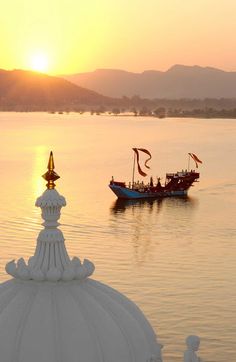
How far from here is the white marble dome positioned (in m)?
14.6

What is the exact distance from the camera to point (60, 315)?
1492 centimetres

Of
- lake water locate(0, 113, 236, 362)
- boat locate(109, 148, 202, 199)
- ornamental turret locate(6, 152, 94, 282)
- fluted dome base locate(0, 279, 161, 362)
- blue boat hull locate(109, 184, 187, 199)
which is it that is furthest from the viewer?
boat locate(109, 148, 202, 199)

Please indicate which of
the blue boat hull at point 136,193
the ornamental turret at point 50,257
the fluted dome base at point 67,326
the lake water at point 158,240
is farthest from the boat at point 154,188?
the fluted dome base at point 67,326

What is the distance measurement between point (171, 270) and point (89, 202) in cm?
3740

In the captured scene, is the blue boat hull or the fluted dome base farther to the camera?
the blue boat hull

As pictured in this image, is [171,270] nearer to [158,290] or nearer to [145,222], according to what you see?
[158,290]

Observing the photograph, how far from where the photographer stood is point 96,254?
2734 inches

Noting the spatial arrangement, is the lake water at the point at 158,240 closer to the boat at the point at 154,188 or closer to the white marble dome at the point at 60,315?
the boat at the point at 154,188

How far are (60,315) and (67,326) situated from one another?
276 millimetres

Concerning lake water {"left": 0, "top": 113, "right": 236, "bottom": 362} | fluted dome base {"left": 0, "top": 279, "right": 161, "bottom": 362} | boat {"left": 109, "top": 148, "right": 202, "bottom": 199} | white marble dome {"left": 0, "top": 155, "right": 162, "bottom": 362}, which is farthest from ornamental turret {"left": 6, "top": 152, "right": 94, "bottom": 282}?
boat {"left": 109, "top": 148, "right": 202, "bottom": 199}

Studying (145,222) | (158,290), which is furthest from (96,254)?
(145,222)

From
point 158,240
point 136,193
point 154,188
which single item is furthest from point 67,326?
point 154,188

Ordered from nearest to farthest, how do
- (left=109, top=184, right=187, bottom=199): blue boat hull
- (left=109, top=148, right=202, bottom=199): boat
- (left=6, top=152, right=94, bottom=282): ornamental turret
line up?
(left=6, top=152, right=94, bottom=282): ornamental turret < (left=109, top=184, right=187, bottom=199): blue boat hull < (left=109, top=148, right=202, bottom=199): boat

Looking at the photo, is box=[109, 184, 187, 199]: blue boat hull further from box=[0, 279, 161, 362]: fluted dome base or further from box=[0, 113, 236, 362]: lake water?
box=[0, 279, 161, 362]: fluted dome base
